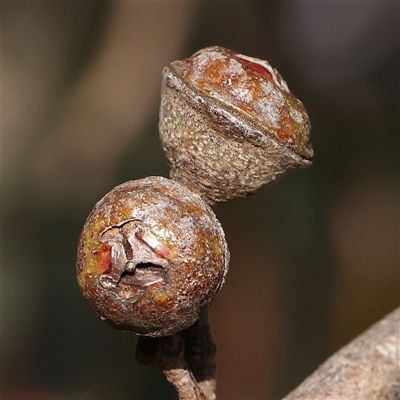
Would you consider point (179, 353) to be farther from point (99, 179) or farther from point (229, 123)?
point (99, 179)

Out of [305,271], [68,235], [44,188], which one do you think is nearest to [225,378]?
[305,271]

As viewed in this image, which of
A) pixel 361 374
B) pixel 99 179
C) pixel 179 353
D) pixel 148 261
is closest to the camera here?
pixel 148 261

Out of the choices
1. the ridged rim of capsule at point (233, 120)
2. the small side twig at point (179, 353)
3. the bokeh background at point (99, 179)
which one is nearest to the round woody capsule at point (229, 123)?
the ridged rim of capsule at point (233, 120)

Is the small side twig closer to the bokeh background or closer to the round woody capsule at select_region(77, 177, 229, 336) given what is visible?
the round woody capsule at select_region(77, 177, 229, 336)

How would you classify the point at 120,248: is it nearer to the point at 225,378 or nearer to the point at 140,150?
the point at 140,150

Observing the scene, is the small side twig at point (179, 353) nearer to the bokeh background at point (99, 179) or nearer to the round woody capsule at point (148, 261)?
the round woody capsule at point (148, 261)

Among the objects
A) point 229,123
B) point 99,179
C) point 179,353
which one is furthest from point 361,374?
point 99,179
